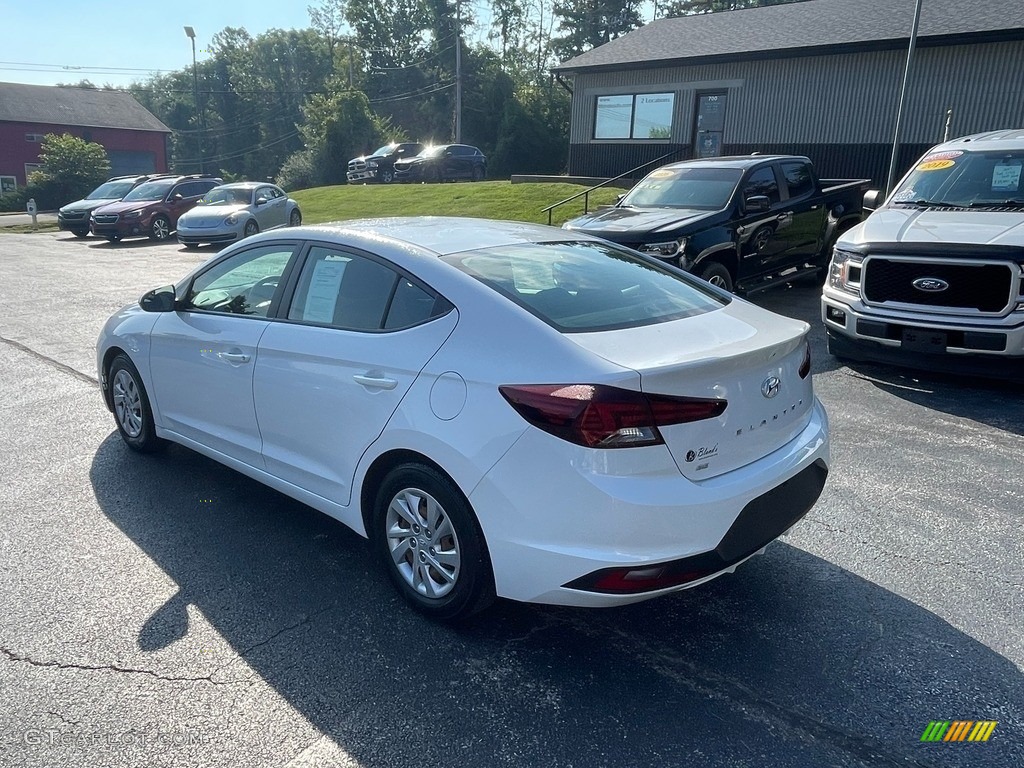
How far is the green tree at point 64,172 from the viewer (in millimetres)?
39281

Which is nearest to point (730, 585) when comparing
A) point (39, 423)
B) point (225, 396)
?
point (225, 396)

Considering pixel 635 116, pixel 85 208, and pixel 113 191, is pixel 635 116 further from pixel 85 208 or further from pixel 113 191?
pixel 85 208

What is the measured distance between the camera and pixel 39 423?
6066 mm

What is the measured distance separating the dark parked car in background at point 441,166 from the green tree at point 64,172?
1686 cm

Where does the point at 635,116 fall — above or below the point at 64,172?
above

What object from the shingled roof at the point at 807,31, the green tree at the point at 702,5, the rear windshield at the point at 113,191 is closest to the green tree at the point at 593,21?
the green tree at the point at 702,5

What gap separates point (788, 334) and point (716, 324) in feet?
1.03

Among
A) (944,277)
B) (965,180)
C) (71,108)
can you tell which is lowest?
(944,277)

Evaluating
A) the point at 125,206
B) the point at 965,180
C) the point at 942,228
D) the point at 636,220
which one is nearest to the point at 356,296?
the point at 942,228

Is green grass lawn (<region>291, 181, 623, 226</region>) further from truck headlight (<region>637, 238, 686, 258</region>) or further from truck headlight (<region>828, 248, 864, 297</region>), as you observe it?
truck headlight (<region>828, 248, 864, 297</region>)

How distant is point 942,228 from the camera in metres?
6.97

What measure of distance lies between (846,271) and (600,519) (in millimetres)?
5437

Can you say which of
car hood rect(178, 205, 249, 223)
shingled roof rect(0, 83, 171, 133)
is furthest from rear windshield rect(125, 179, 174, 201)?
shingled roof rect(0, 83, 171, 133)

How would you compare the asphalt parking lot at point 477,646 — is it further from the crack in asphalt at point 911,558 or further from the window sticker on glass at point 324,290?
the window sticker on glass at point 324,290
